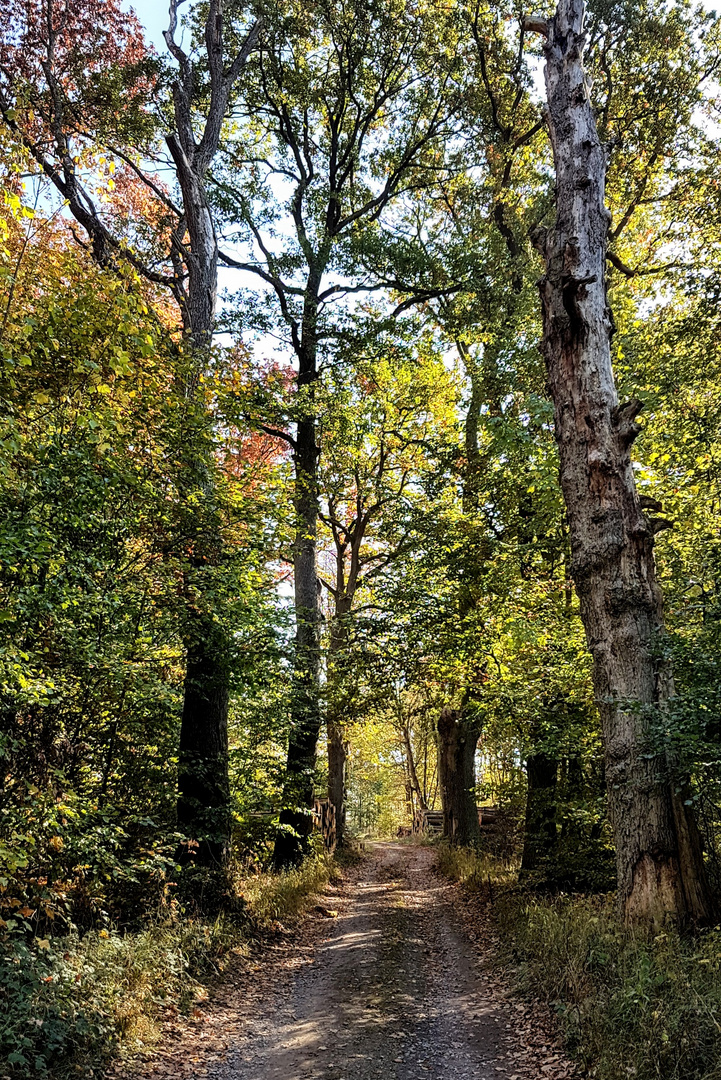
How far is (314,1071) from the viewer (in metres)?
4.25

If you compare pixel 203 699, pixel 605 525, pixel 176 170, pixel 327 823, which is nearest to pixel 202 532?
pixel 203 699

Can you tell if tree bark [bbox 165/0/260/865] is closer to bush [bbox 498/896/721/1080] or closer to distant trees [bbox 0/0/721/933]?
distant trees [bbox 0/0/721/933]

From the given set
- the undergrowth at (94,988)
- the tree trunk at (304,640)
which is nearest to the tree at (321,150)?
the tree trunk at (304,640)

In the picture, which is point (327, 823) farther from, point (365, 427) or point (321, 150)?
point (321, 150)

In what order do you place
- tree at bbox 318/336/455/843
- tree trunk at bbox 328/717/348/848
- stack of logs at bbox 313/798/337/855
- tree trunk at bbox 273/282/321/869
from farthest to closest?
tree trunk at bbox 328/717/348/848 < stack of logs at bbox 313/798/337/855 < tree at bbox 318/336/455/843 < tree trunk at bbox 273/282/321/869

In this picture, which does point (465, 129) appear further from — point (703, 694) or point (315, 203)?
point (703, 694)

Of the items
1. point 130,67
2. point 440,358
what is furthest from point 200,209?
point 440,358

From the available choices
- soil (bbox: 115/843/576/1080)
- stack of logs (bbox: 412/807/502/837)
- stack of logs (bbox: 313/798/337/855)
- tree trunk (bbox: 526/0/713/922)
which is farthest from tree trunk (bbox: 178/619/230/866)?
stack of logs (bbox: 412/807/502/837)

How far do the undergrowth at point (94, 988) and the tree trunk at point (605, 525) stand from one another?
390 cm

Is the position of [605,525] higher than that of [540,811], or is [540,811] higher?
[605,525]

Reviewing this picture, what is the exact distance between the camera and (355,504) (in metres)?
15.8

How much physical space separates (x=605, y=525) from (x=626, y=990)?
11.3 feet

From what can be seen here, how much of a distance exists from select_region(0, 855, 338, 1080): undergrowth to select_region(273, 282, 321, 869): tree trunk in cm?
334

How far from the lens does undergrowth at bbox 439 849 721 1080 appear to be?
333cm
